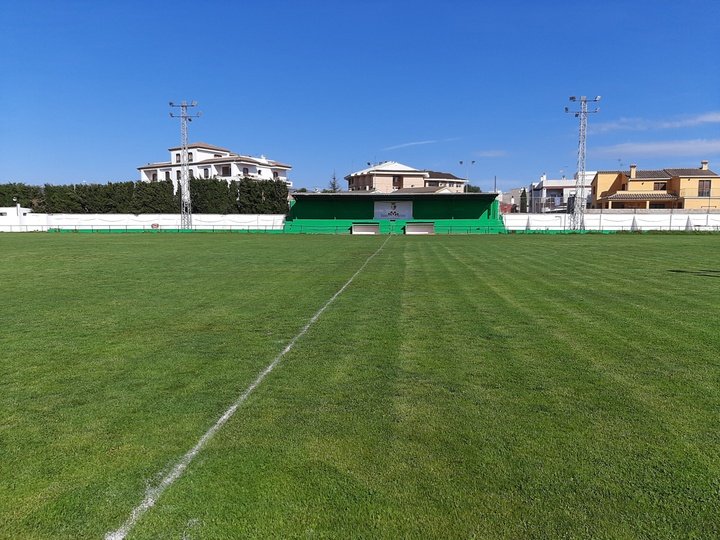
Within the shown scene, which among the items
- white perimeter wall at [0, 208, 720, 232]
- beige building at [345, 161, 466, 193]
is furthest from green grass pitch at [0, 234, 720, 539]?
beige building at [345, 161, 466, 193]

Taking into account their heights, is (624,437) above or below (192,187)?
below

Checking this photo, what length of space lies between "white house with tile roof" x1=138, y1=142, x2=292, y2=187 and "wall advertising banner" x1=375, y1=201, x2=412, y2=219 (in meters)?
31.4

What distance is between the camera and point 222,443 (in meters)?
3.86

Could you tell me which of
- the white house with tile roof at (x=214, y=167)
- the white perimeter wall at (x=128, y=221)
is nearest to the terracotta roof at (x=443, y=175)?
the white house with tile roof at (x=214, y=167)

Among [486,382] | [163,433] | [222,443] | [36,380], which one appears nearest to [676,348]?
[486,382]

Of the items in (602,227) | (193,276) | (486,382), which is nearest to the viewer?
(486,382)

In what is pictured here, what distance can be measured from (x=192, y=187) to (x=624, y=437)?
219 feet

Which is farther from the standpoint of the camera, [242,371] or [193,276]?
[193,276]

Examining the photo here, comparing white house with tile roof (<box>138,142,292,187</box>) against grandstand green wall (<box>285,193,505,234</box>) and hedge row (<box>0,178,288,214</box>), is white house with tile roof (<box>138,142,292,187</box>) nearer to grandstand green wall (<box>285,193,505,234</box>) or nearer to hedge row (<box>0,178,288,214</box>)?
hedge row (<box>0,178,288,214</box>)

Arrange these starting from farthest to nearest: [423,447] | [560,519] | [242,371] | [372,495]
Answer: [242,371] < [423,447] < [372,495] < [560,519]

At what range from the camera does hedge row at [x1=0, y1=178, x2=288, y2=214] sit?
6450 cm

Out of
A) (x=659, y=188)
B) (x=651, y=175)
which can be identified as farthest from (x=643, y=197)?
(x=651, y=175)

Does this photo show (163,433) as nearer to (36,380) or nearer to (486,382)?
(36,380)

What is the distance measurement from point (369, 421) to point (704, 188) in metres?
82.5
